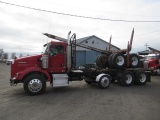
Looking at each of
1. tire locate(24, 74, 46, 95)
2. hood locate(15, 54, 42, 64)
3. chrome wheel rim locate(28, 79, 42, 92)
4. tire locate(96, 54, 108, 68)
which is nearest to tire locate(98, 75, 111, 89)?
tire locate(96, 54, 108, 68)

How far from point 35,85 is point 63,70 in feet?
6.83

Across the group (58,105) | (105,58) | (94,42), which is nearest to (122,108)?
(58,105)

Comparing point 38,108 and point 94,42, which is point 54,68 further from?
point 94,42

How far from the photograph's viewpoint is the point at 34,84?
1031 centimetres

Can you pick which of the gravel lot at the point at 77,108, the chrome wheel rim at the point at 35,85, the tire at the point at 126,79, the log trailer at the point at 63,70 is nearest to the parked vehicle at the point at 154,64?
the log trailer at the point at 63,70

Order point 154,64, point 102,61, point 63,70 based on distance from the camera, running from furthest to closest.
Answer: point 154,64 → point 102,61 → point 63,70

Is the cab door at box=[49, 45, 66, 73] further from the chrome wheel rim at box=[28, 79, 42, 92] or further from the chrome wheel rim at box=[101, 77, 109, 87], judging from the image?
the chrome wheel rim at box=[101, 77, 109, 87]

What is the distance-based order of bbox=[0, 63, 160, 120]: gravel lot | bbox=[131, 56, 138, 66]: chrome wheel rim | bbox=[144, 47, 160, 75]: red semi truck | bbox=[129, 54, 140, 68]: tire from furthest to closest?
bbox=[144, 47, 160, 75]: red semi truck, bbox=[131, 56, 138, 66]: chrome wheel rim, bbox=[129, 54, 140, 68]: tire, bbox=[0, 63, 160, 120]: gravel lot

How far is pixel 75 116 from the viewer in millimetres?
6703

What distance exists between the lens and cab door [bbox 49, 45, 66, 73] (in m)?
11.4

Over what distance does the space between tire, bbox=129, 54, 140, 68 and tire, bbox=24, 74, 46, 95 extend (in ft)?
23.3

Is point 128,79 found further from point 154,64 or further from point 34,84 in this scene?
point 154,64

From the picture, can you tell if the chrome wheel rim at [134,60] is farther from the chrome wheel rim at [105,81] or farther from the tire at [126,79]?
the chrome wheel rim at [105,81]

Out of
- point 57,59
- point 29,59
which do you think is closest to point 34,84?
point 29,59
